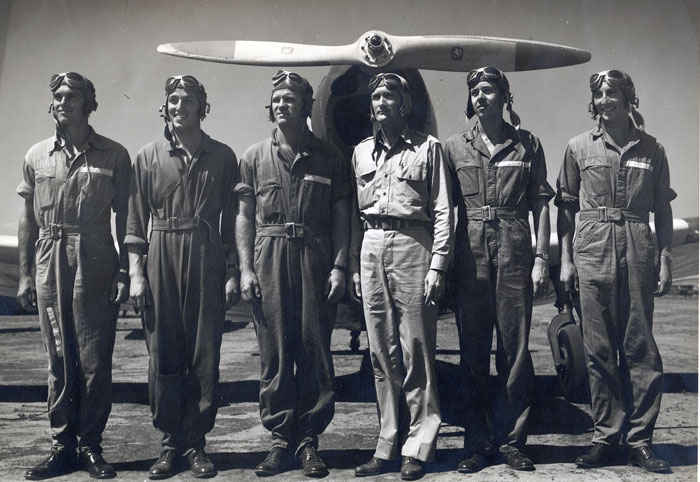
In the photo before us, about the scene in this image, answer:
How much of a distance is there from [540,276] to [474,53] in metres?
2.76

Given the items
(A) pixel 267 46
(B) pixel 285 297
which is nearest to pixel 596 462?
(B) pixel 285 297

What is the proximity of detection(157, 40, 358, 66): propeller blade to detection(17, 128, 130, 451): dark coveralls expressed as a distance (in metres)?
2.05

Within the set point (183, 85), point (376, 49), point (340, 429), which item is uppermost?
point (376, 49)

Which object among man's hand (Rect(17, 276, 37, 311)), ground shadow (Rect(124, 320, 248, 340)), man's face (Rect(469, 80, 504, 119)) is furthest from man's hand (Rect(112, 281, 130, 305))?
ground shadow (Rect(124, 320, 248, 340))

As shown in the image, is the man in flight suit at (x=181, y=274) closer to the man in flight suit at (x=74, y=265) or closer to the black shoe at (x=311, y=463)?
the man in flight suit at (x=74, y=265)

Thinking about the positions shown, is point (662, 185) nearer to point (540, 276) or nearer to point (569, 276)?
point (569, 276)

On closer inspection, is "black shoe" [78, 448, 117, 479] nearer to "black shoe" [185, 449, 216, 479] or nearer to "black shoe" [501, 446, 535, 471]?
"black shoe" [185, 449, 216, 479]

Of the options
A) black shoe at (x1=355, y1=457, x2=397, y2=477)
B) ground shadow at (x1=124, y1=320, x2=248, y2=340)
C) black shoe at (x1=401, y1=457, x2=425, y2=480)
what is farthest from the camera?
ground shadow at (x1=124, y1=320, x2=248, y2=340)

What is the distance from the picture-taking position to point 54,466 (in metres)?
3.57

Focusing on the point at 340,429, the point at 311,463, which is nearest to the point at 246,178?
the point at 311,463

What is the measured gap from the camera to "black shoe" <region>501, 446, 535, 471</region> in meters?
3.52

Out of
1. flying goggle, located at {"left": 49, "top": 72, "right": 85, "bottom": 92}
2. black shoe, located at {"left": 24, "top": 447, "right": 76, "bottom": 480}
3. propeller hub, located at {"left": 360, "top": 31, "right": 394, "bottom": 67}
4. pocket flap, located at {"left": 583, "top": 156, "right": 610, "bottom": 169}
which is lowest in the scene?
black shoe, located at {"left": 24, "top": 447, "right": 76, "bottom": 480}

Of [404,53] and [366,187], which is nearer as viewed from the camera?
[366,187]

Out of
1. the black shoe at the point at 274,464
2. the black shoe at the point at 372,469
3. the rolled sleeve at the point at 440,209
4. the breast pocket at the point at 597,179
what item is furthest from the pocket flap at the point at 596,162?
the black shoe at the point at 274,464
